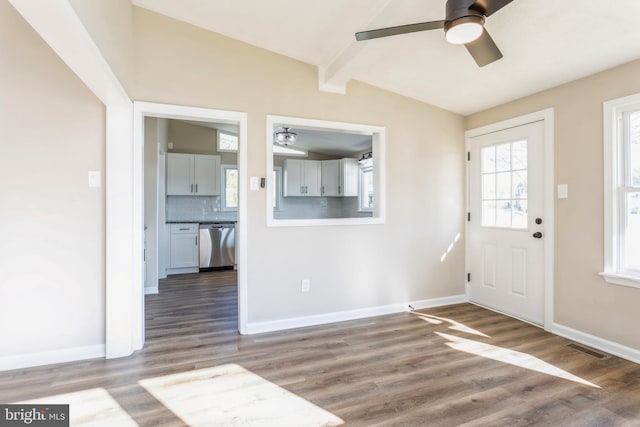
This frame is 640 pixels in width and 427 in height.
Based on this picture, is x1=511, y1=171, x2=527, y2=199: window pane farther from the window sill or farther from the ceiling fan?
the ceiling fan

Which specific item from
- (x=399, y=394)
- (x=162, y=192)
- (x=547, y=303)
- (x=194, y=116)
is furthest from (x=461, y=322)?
(x=162, y=192)

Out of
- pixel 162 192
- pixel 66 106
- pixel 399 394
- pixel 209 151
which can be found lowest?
pixel 399 394

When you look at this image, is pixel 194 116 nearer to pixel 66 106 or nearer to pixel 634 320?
pixel 66 106

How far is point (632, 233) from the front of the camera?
2.63 meters

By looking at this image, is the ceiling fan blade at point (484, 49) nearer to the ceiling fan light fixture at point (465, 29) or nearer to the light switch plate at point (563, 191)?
the ceiling fan light fixture at point (465, 29)

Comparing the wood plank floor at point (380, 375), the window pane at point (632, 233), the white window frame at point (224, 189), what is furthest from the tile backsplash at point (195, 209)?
the window pane at point (632, 233)

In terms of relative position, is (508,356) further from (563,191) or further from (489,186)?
(489,186)

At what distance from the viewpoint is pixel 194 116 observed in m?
2.93

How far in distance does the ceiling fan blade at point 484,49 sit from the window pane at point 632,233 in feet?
5.77

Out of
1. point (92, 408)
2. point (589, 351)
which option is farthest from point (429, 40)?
point (92, 408)

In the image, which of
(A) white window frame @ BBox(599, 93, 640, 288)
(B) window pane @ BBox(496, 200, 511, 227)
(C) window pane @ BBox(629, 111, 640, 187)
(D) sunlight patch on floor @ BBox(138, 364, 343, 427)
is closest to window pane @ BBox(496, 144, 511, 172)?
(B) window pane @ BBox(496, 200, 511, 227)

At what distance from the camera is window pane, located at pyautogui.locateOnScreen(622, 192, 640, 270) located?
2592mm

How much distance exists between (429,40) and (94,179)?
9.92ft

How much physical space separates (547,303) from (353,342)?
6.67ft
